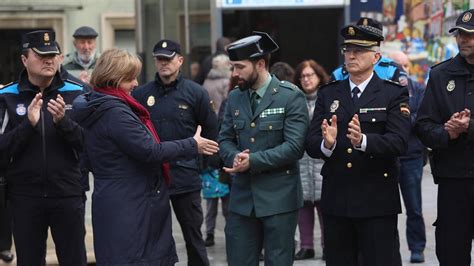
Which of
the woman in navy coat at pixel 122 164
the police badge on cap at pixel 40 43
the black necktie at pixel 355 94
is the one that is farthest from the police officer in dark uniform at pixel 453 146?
the police badge on cap at pixel 40 43

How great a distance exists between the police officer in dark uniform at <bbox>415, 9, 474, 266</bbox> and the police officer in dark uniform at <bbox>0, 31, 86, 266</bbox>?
7.70ft

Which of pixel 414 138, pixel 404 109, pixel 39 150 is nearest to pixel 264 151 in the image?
pixel 404 109

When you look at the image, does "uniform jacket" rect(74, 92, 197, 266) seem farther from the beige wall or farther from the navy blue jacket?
the beige wall

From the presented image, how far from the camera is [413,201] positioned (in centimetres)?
847

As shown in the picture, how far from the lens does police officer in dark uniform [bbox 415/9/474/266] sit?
6.00 m

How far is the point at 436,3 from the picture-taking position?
1452cm

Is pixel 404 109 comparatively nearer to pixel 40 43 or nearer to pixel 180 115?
pixel 180 115

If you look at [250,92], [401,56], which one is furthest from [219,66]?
[250,92]

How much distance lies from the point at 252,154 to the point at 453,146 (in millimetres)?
1276

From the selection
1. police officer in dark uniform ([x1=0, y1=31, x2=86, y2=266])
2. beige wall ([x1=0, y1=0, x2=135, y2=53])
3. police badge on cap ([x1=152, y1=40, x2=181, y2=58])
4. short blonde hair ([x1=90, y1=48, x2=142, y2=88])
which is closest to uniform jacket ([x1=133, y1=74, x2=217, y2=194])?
police badge on cap ([x1=152, y1=40, x2=181, y2=58])

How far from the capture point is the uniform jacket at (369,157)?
595 centimetres

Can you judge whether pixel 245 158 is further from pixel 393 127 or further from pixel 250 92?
pixel 393 127

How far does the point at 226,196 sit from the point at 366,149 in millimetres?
3929

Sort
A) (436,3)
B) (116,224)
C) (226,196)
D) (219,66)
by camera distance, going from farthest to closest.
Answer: (436,3), (219,66), (226,196), (116,224)
